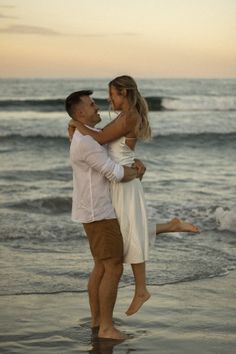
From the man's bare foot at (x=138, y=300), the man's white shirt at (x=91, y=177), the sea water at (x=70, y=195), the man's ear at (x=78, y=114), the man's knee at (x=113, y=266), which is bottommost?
the sea water at (x=70, y=195)

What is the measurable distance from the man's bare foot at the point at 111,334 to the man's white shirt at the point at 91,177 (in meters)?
0.76

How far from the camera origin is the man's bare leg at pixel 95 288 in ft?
17.0

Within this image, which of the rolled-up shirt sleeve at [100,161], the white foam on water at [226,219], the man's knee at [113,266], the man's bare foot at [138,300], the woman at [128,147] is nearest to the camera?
the rolled-up shirt sleeve at [100,161]

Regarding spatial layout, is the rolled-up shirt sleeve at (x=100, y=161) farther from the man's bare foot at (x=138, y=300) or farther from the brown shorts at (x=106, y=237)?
the man's bare foot at (x=138, y=300)

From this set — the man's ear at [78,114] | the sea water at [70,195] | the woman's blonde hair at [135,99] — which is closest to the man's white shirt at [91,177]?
the man's ear at [78,114]

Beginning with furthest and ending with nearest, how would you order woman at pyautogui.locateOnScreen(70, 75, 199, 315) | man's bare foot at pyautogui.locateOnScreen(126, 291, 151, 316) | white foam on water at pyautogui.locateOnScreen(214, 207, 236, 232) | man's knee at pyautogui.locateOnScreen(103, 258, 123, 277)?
white foam on water at pyautogui.locateOnScreen(214, 207, 236, 232)
man's bare foot at pyautogui.locateOnScreen(126, 291, 151, 316)
man's knee at pyautogui.locateOnScreen(103, 258, 123, 277)
woman at pyautogui.locateOnScreen(70, 75, 199, 315)

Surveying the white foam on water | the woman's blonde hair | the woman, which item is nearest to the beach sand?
the woman

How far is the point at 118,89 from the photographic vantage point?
4930 millimetres

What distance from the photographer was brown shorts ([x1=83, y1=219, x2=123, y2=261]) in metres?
4.95

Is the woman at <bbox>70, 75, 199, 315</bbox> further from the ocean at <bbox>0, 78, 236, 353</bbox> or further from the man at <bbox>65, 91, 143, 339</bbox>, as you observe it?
the ocean at <bbox>0, 78, 236, 353</bbox>

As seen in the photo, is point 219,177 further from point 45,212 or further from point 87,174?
point 87,174

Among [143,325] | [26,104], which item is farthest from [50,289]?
[26,104]

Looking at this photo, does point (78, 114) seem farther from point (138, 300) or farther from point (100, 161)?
point (138, 300)

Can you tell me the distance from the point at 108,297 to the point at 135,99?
133 cm
